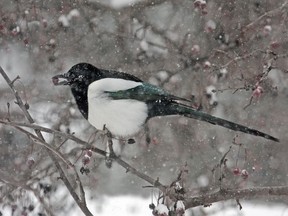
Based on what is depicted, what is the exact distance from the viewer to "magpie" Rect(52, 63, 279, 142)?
1.83m

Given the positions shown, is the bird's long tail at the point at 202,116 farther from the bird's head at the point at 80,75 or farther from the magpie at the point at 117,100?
the bird's head at the point at 80,75

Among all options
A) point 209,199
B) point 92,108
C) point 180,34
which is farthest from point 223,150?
point 209,199

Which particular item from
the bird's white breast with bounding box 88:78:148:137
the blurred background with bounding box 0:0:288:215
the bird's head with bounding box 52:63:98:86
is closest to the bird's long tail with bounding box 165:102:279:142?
the bird's white breast with bounding box 88:78:148:137

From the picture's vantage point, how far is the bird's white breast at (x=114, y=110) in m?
1.83

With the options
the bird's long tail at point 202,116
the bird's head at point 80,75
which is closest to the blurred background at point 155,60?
the bird's head at point 80,75

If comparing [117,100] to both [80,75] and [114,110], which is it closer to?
[114,110]

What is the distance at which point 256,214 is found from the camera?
5.29 metres

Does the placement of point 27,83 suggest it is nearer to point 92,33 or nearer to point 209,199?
point 92,33

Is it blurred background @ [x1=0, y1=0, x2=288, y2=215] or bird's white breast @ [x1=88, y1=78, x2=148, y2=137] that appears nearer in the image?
bird's white breast @ [x1=88, y1=78, x2=148, y2=137]

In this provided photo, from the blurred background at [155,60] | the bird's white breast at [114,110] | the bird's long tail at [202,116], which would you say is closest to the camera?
the bird's long tail at [202,116]

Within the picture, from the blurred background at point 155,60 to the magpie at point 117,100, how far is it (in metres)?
1.09

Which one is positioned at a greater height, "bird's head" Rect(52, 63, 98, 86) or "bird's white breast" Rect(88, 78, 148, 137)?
"bird's head" Rect(52, 63, 98, 86)

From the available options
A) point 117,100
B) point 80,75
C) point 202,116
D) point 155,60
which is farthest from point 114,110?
point 155,60

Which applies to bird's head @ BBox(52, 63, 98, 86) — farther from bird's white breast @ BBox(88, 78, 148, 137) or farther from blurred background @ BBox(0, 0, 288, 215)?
blurred background @ BBox(0, 0, 288, 215)
